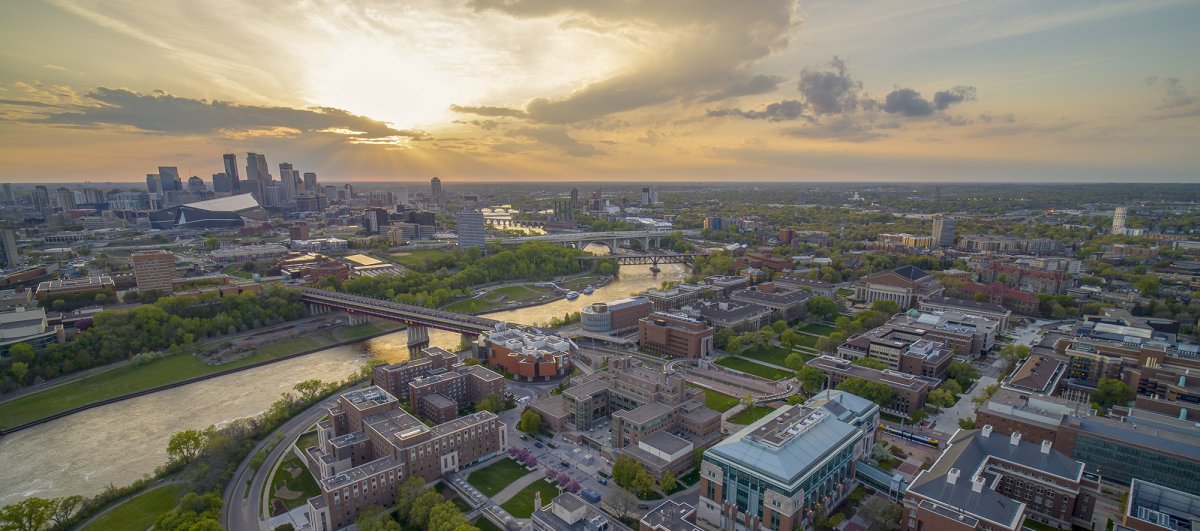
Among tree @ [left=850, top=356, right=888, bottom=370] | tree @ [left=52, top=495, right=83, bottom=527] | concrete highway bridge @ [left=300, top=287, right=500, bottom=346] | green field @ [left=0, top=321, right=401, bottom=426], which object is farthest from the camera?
concrete highway bridge @ [left=300, top=287, right=500, bottom=346]

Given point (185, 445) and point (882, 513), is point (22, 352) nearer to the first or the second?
point (185, 445)

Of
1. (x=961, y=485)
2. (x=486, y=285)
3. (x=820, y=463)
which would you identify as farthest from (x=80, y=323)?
(x=961, y=485)

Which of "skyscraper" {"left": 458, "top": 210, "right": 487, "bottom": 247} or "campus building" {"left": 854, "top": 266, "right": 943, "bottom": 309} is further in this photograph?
"skyscraper" {"left": 458, "top": 210, "right": 487, "bottom": 247}

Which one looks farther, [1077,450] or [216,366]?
[216,366]

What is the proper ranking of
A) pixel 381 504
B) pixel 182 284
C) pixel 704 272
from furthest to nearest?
pixel 704 272, pixel 182 284, pixel 381 504

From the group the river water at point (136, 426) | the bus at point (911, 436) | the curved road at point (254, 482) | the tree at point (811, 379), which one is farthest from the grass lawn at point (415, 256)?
the bus at point (911, 436)

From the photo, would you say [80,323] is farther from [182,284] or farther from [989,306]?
[989,306]

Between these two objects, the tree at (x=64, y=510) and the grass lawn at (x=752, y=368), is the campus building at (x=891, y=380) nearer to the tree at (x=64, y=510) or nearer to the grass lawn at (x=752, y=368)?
the grass lawn at (x=752, y=368)

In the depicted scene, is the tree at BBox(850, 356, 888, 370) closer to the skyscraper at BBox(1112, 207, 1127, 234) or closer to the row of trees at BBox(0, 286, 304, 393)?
the row of trees at BBox(0, 286, 304, 393)

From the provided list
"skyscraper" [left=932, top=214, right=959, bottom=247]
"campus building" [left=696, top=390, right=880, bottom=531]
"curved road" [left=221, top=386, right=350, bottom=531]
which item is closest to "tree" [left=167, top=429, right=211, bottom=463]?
"curved road" [left=221, top=386, right=350, bottom=531]
